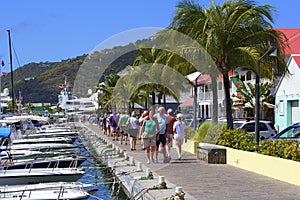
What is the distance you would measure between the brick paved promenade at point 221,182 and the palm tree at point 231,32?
6.92 meters

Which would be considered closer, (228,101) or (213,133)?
(213,133)

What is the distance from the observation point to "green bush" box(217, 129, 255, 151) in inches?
780

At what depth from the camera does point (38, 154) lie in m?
23.9

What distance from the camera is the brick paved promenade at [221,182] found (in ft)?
42.4

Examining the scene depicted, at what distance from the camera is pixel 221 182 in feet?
49.6

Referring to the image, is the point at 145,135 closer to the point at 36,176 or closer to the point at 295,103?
the point at 36,176

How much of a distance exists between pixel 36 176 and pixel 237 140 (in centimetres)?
802

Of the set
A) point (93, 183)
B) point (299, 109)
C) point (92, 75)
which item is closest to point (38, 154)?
point (93, 183)

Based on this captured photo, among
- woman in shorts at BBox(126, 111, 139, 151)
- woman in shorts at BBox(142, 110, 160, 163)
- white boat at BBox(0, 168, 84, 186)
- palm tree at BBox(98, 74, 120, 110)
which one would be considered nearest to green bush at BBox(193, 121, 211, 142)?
woman in shorts at BBox(126, 111, 139, 151)

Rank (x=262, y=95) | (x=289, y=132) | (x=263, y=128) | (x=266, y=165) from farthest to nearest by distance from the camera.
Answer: (x=262, y=95), (x=263, y=128), (x=289, y=132), (x=266, y=165)

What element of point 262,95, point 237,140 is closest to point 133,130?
point 237,140

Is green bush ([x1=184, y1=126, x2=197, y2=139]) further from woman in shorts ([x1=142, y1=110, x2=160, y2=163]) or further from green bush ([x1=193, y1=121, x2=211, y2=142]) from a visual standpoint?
woman in shorts ([x1=142, y1=110, x2=160, y2=163])

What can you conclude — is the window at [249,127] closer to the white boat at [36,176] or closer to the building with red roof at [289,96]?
the building with red roof at [289,96]

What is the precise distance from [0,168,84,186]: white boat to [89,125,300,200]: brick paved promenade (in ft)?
9.48
